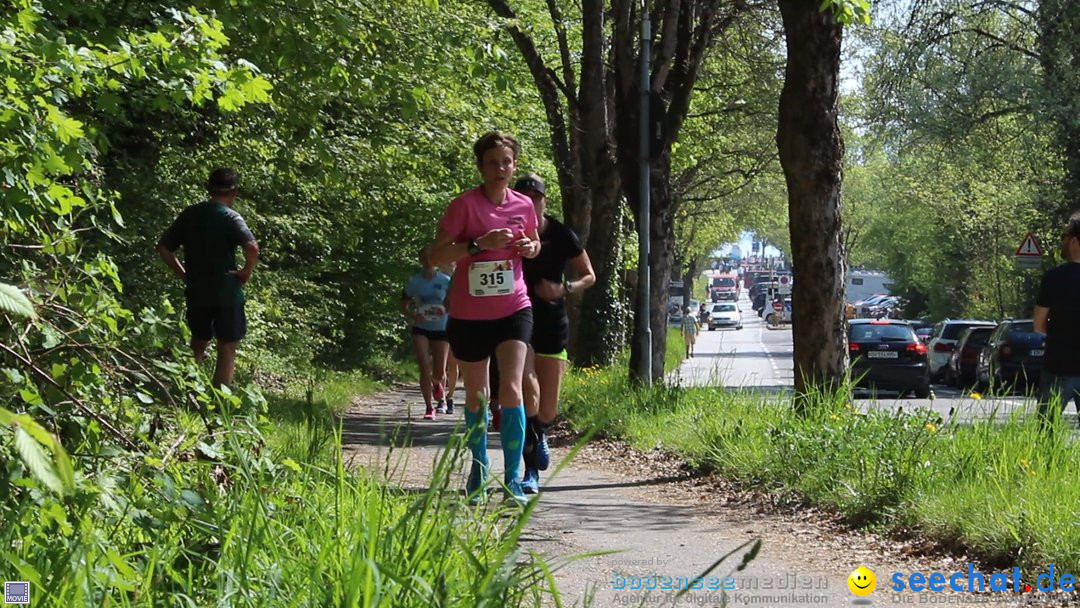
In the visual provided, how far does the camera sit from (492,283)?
25.1ft

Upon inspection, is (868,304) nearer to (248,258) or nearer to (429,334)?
(429,334)

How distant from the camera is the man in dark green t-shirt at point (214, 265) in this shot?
32.6 ft

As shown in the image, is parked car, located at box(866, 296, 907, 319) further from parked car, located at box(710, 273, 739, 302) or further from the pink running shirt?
the pink running shirt

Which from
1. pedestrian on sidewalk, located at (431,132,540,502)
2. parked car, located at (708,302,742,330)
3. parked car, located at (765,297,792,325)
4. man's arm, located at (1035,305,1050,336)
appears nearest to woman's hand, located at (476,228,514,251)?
pedestrian on sidewalk, located at (431,132,540,502)

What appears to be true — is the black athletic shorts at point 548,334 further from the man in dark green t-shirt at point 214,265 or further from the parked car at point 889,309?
the parked car at point 889,309

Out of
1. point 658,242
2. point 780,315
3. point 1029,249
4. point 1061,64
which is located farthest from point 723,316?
point 658,242

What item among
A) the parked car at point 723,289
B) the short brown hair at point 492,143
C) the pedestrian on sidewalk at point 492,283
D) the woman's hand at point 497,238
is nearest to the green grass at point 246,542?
the woman's hand at point 497,238

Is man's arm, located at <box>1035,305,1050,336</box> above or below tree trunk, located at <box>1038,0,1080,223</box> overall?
below

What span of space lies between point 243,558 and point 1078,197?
2994 cm

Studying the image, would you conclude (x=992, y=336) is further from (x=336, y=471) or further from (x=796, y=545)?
(x=336, y=471)

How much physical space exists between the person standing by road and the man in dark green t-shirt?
211cm

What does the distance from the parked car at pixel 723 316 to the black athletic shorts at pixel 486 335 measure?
98.3 meters

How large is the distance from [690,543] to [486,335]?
1.49m

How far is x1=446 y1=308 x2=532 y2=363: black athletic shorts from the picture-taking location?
303 inches
